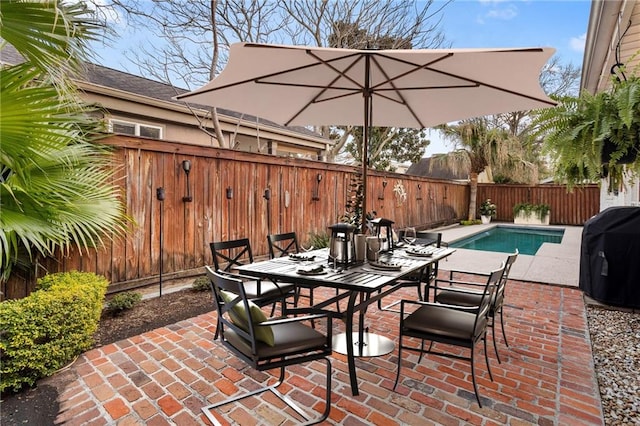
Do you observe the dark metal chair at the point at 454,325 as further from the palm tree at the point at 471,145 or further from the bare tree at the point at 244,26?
the palm tree at the point at 471,145

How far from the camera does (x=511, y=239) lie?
38.7ft

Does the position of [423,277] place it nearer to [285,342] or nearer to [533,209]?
[285,342]

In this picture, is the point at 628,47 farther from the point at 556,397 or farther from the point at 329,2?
the point at 329,2

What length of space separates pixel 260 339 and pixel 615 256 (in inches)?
164

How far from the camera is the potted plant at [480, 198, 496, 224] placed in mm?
15641

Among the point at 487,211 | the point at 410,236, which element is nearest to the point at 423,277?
Answer: the point at 410,236

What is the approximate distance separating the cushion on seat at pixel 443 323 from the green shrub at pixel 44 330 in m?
2.46

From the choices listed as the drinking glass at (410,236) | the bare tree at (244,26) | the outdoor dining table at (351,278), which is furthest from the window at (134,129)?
the drinking glass at (410,236)

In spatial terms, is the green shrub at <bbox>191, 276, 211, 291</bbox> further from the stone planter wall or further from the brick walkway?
the stone planter wall

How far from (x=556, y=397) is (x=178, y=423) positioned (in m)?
2.38

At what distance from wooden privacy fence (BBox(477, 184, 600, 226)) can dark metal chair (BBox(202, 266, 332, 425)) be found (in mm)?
15592

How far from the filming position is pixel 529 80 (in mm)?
2670

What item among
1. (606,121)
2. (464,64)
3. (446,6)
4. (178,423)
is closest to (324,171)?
(464,64)

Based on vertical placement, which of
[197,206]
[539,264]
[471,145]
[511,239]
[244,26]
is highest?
[244,26]
